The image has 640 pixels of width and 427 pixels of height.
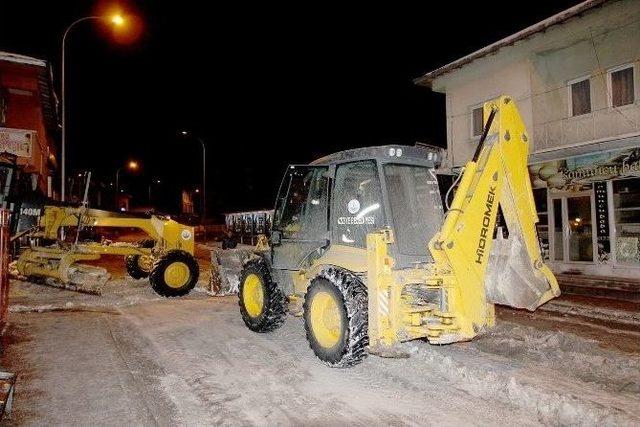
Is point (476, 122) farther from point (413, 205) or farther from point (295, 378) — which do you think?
point (295, 378)

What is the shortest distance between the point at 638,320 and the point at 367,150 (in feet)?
20.6

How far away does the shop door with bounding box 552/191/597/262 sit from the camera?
46.5 feet

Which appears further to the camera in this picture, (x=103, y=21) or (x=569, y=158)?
(x=103, y=21)

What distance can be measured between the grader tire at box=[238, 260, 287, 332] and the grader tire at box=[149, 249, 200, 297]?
382 centimetres

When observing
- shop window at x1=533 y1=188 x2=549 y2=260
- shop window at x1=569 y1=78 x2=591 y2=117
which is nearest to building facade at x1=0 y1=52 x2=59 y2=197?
shop window at x1=533 y1=188 x2=549 y2=260

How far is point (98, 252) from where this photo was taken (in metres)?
11.1

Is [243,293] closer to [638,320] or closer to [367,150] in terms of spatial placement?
[367,150]

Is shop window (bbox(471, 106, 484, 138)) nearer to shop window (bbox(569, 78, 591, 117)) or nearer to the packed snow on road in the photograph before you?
shop window (bbox(569, 78, 591, 117))

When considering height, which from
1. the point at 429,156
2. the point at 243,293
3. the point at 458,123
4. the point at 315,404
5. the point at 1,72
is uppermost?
the point at 1,72

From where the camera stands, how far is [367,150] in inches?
220

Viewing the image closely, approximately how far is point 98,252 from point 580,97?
1487 centimetres

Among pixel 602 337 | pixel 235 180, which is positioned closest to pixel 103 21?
pixel 602 337

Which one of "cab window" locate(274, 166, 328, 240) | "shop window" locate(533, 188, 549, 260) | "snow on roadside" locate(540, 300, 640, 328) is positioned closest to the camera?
"cab window" locate(274, 166, 328, 240)

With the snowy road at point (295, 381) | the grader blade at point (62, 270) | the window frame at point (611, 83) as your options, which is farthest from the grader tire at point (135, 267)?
the window frame at point (611, 83)
